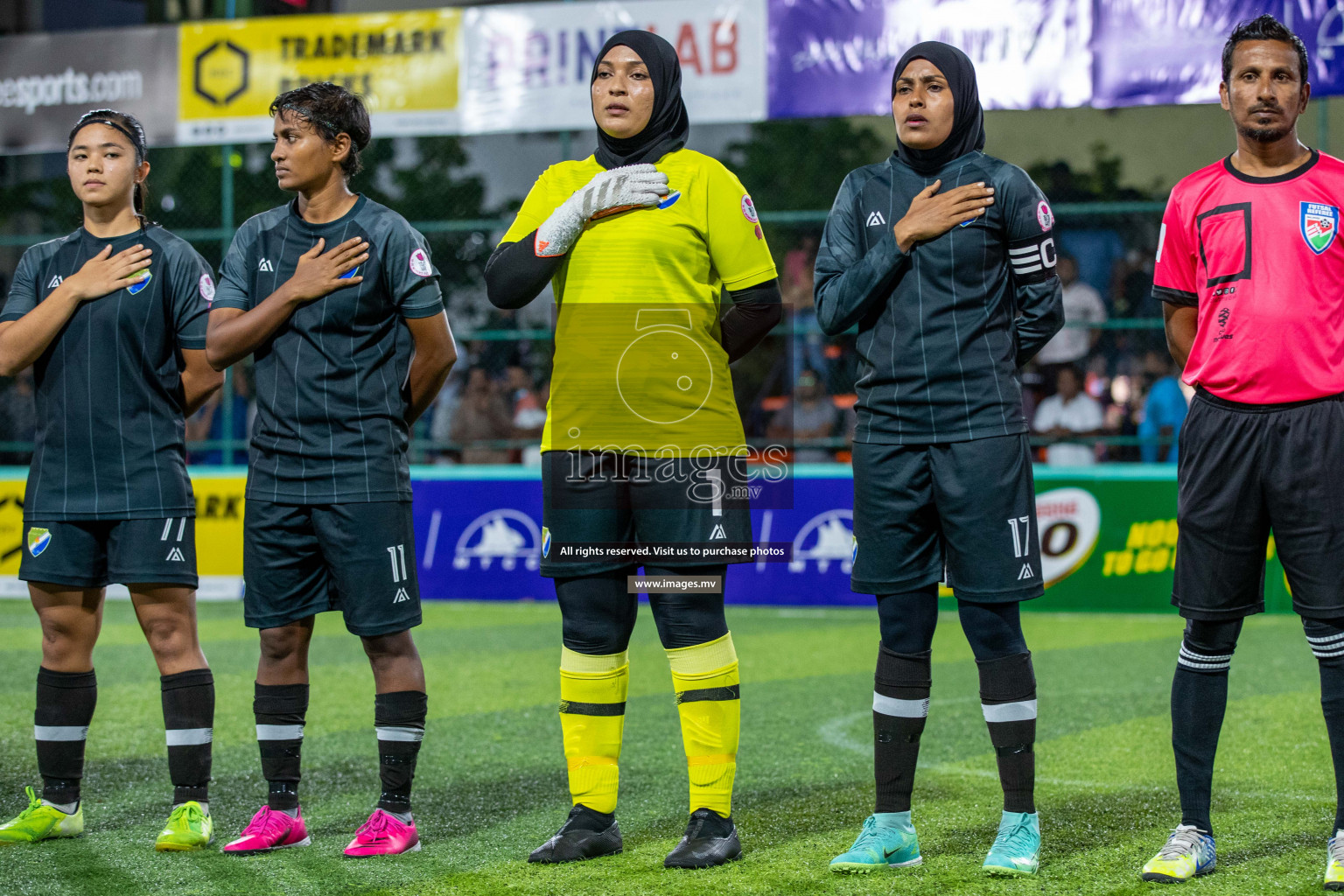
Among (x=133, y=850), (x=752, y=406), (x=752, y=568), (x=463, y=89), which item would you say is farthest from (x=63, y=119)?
(x=133, y=850)

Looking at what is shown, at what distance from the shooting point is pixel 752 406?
12617mm

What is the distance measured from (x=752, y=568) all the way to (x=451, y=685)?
3.70 metres

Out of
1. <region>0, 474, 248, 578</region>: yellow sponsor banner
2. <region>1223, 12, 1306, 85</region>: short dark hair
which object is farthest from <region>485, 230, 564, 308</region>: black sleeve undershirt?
<region>0, 474, 248, 578</region>: yellow sponsor banner

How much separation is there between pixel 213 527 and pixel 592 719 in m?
7.71

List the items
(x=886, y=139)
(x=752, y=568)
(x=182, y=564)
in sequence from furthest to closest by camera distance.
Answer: (x=886, y=139) → (x=752, y=568) → (x=182, y=564)

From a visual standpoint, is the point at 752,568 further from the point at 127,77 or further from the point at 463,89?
the point at 127,77

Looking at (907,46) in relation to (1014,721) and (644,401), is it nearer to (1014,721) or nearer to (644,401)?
(644,401)

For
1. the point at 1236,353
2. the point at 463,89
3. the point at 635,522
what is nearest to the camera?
the point at 1236,353

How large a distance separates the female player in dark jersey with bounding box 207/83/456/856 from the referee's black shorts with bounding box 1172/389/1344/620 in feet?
7.08

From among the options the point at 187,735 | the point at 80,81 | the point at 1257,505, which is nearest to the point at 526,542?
the point at 80,81

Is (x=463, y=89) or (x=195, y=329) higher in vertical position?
(x=463, y=89)

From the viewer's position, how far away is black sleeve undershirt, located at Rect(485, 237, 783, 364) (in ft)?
12.2

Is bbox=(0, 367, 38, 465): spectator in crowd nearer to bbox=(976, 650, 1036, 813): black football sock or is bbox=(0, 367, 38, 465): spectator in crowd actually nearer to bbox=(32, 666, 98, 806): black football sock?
bbox=(32, 666, 98, 806): black football sock

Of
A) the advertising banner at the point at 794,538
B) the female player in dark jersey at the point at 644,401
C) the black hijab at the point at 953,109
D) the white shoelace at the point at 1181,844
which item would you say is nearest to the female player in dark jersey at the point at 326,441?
the female player in dark jersey at the point at 644,401
